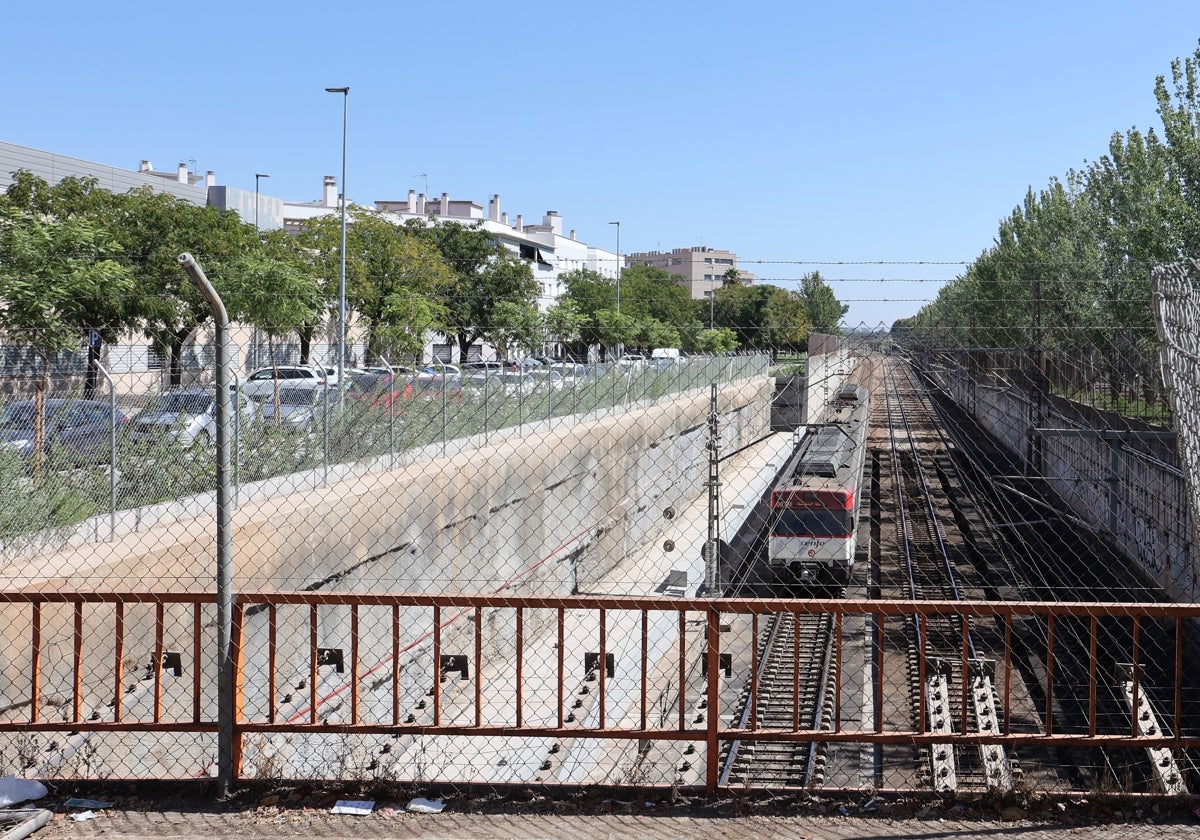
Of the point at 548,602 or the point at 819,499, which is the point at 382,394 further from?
the point at 819,499

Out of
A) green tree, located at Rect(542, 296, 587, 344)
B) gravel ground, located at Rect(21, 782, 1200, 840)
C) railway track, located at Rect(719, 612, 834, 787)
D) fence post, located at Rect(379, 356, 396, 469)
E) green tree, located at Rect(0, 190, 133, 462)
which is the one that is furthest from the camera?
green tree, located at Rect(542, 296, 587, 344)

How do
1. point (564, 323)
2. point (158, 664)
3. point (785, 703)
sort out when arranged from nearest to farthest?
point (158, 664), point (785, 703), point (564, 323)

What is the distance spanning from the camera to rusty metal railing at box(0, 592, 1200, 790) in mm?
4770

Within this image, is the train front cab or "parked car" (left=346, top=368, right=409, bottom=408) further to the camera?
the train front cab

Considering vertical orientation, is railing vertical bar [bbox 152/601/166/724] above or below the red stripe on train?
above

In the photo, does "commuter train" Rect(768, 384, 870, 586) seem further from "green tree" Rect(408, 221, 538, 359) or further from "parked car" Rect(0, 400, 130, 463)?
"green tree" Rect(408, 221, 538, 359)

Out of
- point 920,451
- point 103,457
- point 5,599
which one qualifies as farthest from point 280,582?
point 920,451

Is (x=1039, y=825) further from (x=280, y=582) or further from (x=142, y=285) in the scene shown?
(x=142, y=285)

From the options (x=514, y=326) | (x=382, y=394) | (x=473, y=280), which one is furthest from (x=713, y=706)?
(x=473, y=280)

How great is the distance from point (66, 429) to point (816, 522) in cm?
1345

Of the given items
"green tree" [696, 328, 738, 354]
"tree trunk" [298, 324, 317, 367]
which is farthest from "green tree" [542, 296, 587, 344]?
"tree trunk" [298, 324, 317, 367]

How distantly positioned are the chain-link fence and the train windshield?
2.1 inches

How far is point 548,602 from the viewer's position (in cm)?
478

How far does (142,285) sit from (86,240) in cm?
532
